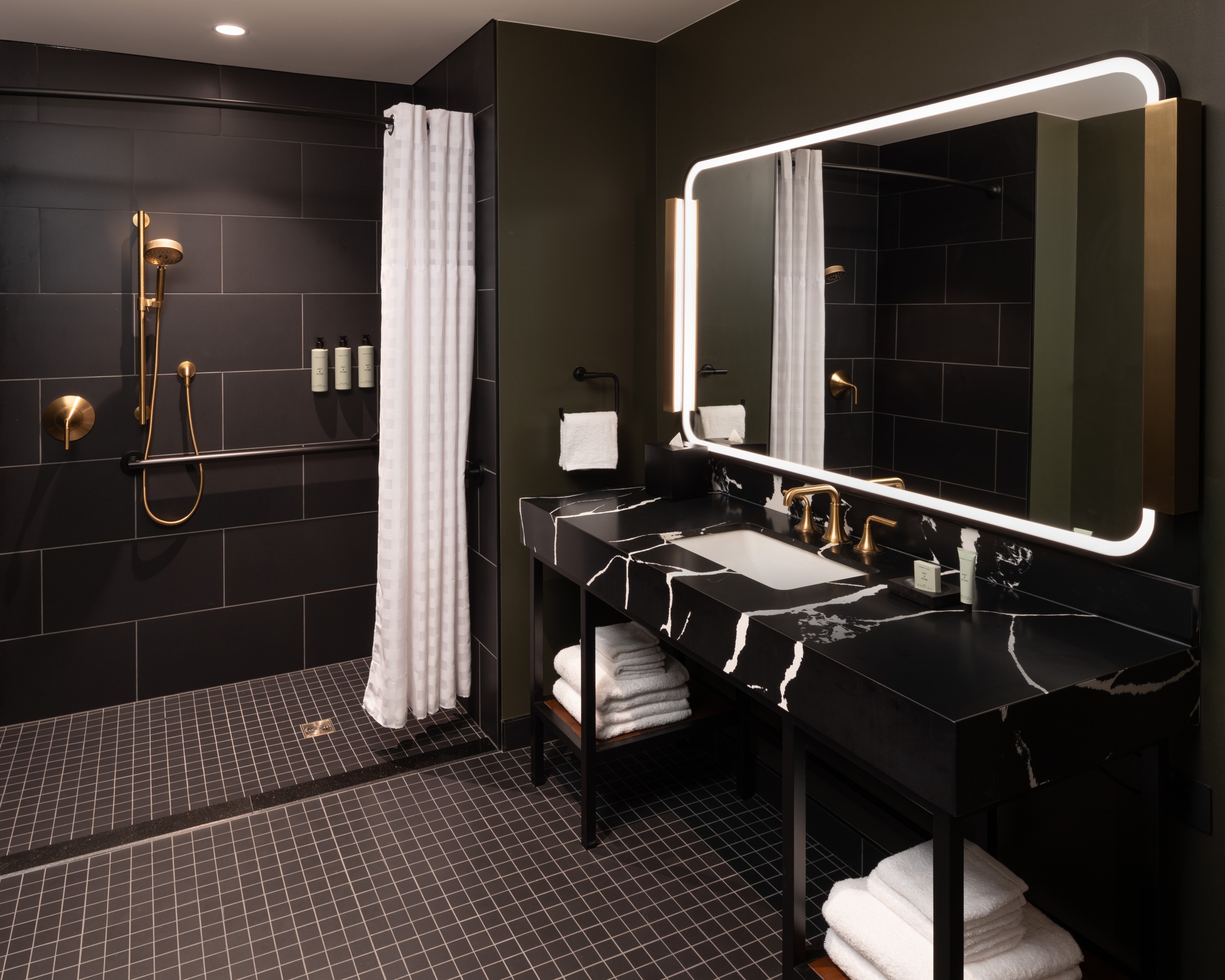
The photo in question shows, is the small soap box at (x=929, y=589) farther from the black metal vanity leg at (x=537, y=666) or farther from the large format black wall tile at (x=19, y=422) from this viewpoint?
the large format black wall tile at (x=19, y=422)

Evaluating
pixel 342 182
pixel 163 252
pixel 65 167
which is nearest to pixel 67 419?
pixel 163 252

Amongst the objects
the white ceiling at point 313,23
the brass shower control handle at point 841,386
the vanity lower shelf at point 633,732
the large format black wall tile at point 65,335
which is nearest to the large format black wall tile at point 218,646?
the large format black wall tile at point 65,335

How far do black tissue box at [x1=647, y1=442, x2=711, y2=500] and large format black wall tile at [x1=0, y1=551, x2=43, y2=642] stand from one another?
2.14 metres

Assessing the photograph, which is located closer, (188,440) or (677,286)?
(677,286)

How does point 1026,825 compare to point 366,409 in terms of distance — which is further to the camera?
point 366,409

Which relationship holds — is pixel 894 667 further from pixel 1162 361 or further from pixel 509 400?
pixel 509 400

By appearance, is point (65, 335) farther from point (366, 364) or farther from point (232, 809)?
point (232, 809)

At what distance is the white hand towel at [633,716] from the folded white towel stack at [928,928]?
36.4 inches

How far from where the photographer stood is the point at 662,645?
279cm

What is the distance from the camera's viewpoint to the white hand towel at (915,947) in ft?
5.00

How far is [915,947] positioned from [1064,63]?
1598mm

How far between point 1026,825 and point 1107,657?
0.59 meters

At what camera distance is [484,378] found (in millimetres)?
2963

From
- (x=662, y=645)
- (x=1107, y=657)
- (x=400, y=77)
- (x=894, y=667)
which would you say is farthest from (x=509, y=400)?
(x=1107, y=657)
